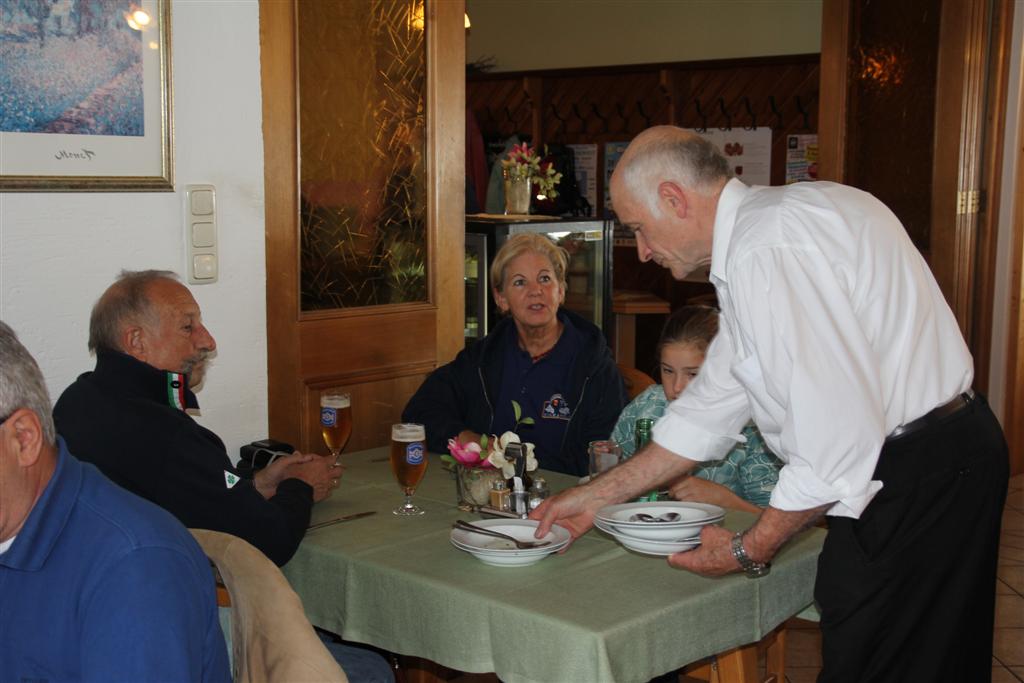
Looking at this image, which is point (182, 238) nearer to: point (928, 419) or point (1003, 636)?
point (928, 419)

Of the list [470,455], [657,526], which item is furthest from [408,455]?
[657,526]

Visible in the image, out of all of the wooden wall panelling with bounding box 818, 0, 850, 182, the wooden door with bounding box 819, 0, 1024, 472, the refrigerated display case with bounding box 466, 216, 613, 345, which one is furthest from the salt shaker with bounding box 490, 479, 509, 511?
the wooden wall panelling with bounding box 818, 0, 850, 182

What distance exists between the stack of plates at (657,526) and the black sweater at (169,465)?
0.65 metres

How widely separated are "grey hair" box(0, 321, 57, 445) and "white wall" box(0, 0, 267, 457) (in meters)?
1.44

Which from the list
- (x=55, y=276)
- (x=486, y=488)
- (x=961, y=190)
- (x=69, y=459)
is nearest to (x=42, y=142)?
(x=55, y=276)

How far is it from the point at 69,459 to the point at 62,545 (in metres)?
0.12

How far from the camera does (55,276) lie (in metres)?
2.85

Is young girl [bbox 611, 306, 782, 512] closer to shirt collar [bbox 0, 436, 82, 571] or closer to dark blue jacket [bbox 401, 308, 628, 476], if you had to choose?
dark blue jacket [bbox 401, 308, 628, 476]

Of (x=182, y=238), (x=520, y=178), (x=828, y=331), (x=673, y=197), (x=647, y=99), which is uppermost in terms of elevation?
(x=647, y=99)

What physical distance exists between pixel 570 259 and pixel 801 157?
9.36 ft

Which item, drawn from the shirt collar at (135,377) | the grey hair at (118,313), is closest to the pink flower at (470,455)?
the shirt collar at (135,377)

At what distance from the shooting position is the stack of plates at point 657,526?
7.20 ft

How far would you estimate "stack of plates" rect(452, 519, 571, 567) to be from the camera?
2141 millimetres

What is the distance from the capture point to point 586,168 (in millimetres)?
8328
